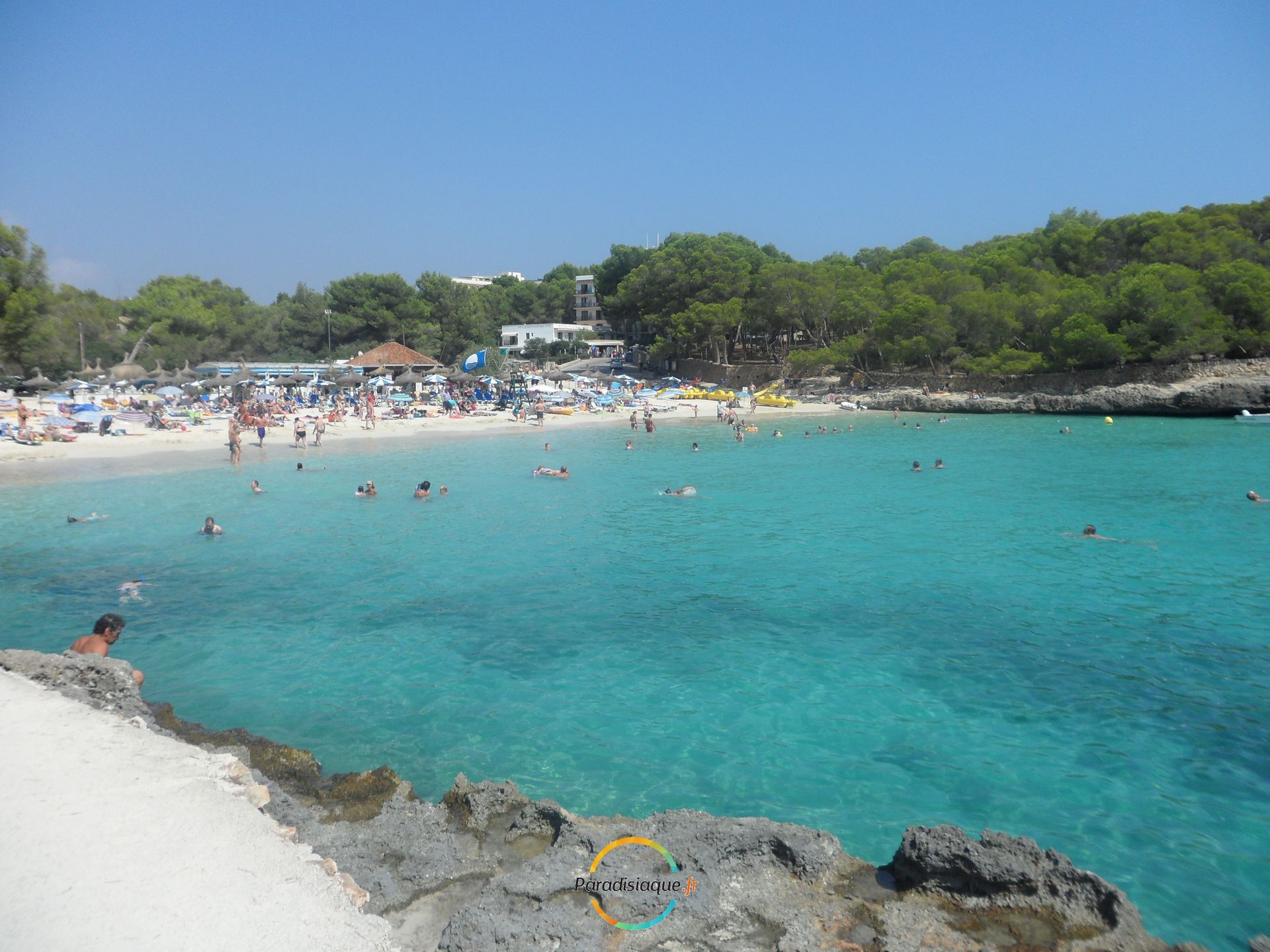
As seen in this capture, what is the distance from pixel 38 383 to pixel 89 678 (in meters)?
33.9

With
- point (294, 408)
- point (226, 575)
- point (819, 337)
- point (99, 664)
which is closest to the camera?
point (99, 664)

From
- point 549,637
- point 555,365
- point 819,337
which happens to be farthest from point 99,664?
point 555,365

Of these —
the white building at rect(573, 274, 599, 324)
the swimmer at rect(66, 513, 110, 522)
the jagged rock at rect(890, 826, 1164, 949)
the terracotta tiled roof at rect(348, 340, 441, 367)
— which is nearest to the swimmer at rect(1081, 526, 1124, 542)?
the jagged rock at rect(890, 826, 1164, 949)

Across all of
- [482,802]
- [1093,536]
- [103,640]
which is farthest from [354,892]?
[1093,536]

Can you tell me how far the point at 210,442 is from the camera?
A: 91.0 feet

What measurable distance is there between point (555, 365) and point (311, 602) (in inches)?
2121

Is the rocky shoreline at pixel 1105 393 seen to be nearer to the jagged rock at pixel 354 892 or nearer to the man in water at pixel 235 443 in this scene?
the man in water at pixel 235 443

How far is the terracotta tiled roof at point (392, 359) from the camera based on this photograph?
150ft

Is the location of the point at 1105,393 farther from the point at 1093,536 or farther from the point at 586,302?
the point at 586,302

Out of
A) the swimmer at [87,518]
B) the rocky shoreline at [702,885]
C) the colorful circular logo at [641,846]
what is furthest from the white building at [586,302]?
the colorful circular logo at [641,846]

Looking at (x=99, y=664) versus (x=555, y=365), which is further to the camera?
(x=555, y=365)

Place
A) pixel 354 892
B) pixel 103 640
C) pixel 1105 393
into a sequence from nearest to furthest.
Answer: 1. pixel 354 892
2. pixel 103 640
3. pixel 1105 393

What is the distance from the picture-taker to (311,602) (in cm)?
1154

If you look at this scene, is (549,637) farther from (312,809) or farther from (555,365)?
(555,365)
